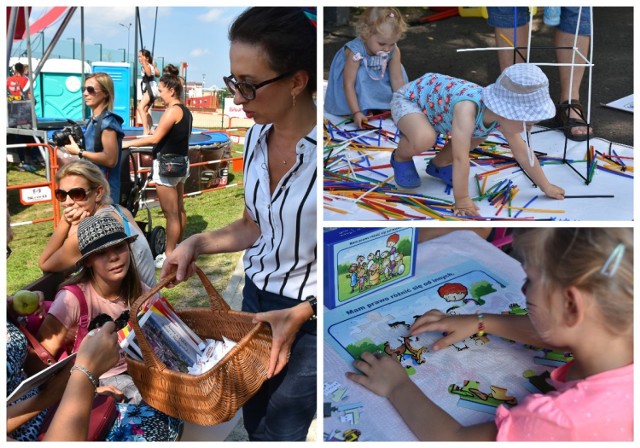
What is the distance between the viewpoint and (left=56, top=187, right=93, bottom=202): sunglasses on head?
2.40m

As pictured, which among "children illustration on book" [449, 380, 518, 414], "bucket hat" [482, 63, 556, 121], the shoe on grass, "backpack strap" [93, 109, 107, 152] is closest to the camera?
"children illustration on book" [449, 380, 518, 414]

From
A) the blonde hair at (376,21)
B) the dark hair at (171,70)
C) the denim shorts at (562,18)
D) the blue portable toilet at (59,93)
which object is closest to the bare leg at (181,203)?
the dark hair at (171,70)

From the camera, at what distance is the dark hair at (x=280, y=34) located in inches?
52.9

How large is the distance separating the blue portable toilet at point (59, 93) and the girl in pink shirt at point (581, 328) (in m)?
7.68

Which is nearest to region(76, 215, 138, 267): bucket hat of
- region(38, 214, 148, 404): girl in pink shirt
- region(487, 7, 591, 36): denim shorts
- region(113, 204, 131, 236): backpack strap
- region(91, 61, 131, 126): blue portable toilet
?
region(38, 214, 148, 404): girl in pink shirt

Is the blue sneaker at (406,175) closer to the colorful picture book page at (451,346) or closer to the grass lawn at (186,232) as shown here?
the colorful picture book page at (451,346)

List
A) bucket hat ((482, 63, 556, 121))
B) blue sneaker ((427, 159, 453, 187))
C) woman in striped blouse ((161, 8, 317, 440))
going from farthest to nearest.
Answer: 1. blue sneaker ((427, 159, 453, 187))
2. bucket hat ((482, 63, 556, 121))
3. woman in striped blouse ((161, 8, 317, 440))

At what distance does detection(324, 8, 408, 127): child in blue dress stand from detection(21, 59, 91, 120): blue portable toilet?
6422 millimetres

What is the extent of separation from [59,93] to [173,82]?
16.4 ft

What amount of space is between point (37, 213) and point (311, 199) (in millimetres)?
4178

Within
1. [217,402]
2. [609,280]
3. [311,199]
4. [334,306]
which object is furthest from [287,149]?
[609,280]

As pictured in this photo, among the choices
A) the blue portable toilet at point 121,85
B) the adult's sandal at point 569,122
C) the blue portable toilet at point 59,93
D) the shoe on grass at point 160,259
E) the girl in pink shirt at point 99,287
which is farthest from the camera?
the blue portable toilet at point 59,93

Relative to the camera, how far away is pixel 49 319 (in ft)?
6.08

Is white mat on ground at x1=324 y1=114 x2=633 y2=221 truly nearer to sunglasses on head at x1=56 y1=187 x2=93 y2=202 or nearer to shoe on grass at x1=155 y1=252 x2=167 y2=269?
sunglasses on head at x1=56 y1=187 x2=93 y2=202
